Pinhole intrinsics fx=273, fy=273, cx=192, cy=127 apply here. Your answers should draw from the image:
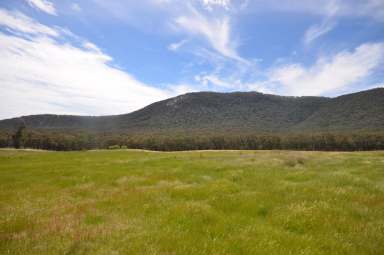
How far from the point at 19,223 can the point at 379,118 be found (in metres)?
175

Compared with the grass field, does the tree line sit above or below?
above

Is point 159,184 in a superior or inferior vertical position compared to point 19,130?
inferior

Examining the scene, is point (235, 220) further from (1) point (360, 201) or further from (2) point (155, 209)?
(1) point (360, 201)

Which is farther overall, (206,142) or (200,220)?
(206,142)

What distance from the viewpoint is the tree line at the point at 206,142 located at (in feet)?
353

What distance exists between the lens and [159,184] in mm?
16016

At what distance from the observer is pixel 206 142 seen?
126 meters

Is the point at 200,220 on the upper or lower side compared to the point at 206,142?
lower

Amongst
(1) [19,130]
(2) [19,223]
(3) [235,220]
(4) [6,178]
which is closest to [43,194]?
(2) [19,223]

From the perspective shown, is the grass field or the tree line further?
the tree line

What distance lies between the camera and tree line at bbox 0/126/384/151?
353 ft

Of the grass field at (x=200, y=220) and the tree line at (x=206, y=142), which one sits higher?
the tree line at (x=206, y=142)

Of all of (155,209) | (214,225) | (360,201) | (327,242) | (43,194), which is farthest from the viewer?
(43,194)

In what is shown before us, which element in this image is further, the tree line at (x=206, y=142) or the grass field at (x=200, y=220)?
the tree line at (x=206, y=142)
